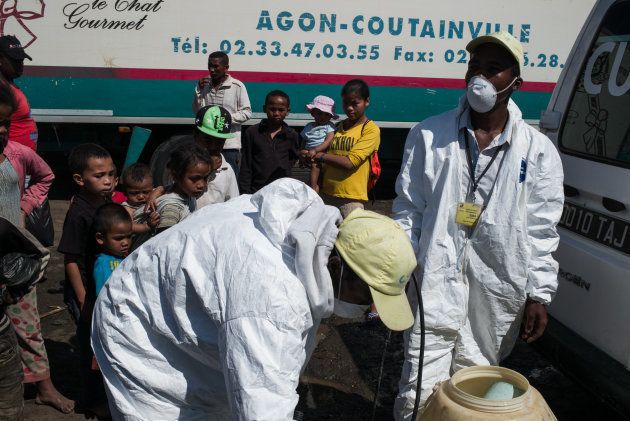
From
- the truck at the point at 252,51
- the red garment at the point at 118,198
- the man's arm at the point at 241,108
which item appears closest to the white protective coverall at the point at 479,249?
the red garment at the point at 118,198

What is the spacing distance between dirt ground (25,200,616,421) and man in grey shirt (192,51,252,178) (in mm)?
2391

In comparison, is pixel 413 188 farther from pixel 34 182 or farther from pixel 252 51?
pixel 252 51

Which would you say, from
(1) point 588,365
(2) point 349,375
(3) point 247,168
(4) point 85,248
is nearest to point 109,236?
(4) point 85,248

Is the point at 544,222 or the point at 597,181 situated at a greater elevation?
the point at 597,181

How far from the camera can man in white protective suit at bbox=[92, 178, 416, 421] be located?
180 cm

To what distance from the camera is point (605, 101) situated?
3283 millimetres

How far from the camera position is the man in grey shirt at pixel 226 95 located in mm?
6559

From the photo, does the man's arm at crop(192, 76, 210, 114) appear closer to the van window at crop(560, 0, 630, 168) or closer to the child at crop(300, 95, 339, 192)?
the child at crop(300, 95, 339, 192)

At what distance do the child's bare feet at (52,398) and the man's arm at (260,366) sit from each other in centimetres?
216

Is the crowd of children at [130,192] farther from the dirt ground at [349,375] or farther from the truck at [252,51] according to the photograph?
the truck at [252,51]

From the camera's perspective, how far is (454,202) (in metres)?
2.96

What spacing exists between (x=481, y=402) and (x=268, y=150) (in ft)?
12.4

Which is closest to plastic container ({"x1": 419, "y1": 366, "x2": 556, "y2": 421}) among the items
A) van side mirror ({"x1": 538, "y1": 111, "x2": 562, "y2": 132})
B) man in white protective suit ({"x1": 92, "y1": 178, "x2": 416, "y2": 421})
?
man in white protective suit ({"x1": 92, "y1": 178, "x2": 416, "y2": 421})

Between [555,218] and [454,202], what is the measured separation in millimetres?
411
